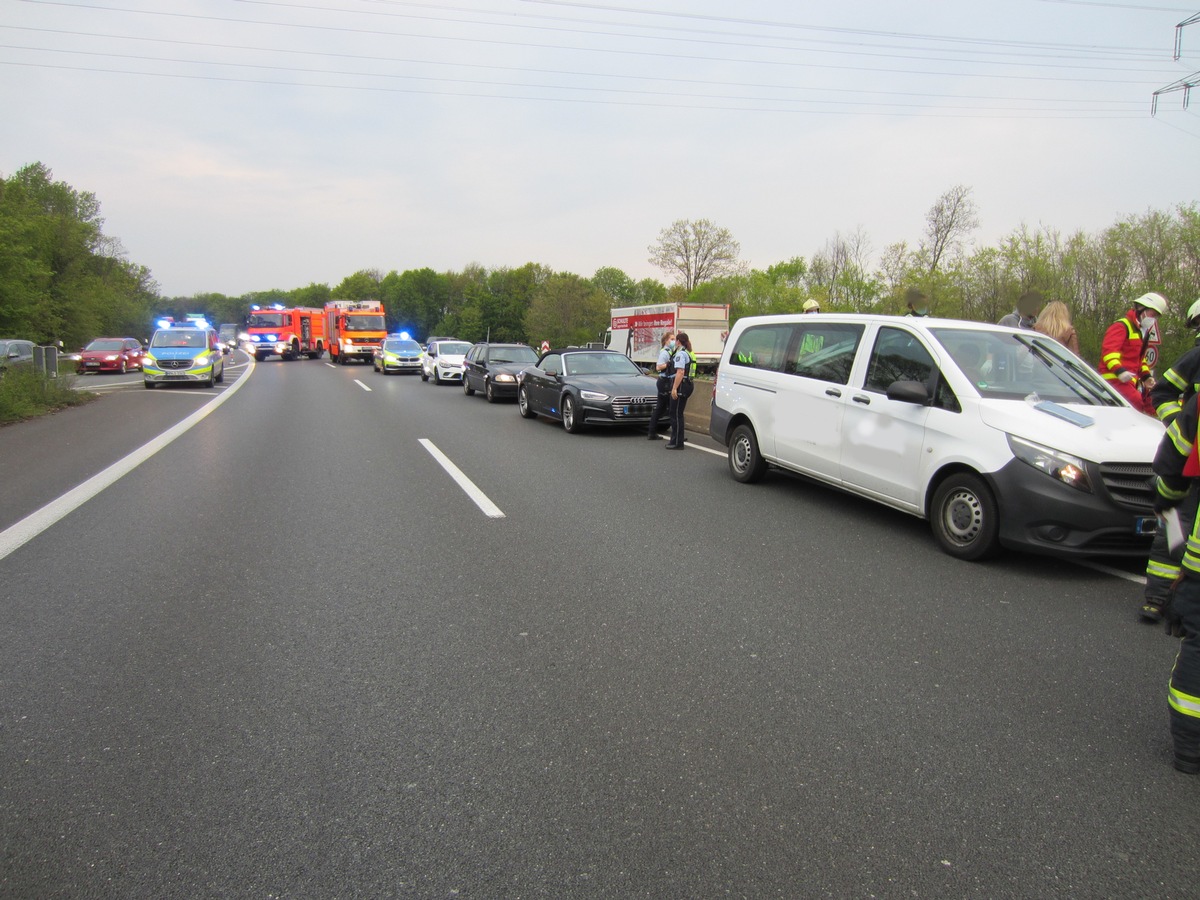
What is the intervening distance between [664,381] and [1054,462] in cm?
757

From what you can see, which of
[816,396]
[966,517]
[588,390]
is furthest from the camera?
[588,390]

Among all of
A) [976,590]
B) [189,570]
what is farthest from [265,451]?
[976,590]

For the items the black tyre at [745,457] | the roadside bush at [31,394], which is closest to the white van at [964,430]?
the black tyre at [745,457]

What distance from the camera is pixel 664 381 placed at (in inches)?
496

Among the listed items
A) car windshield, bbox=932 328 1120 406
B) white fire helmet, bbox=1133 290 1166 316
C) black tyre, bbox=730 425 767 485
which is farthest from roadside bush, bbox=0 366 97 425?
white fire helmet, bbox=1133 290 1166 316

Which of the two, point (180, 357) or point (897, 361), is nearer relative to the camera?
point (897, 361)

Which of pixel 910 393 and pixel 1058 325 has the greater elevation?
pixel 1058 325

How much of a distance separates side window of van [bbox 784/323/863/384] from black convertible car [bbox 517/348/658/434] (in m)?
5.22

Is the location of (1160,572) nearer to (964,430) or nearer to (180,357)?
(964,430)

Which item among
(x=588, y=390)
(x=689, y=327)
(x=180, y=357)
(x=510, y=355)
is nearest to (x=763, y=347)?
(x=588, y=390)

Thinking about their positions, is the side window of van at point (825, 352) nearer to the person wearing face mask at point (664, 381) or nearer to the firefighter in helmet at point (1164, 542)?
the firefighter in helmet at point (1164, 542)

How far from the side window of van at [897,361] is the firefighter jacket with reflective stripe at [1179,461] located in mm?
3115

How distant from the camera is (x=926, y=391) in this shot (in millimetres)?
6340

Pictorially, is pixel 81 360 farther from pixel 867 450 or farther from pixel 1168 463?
pixel 1168 463
